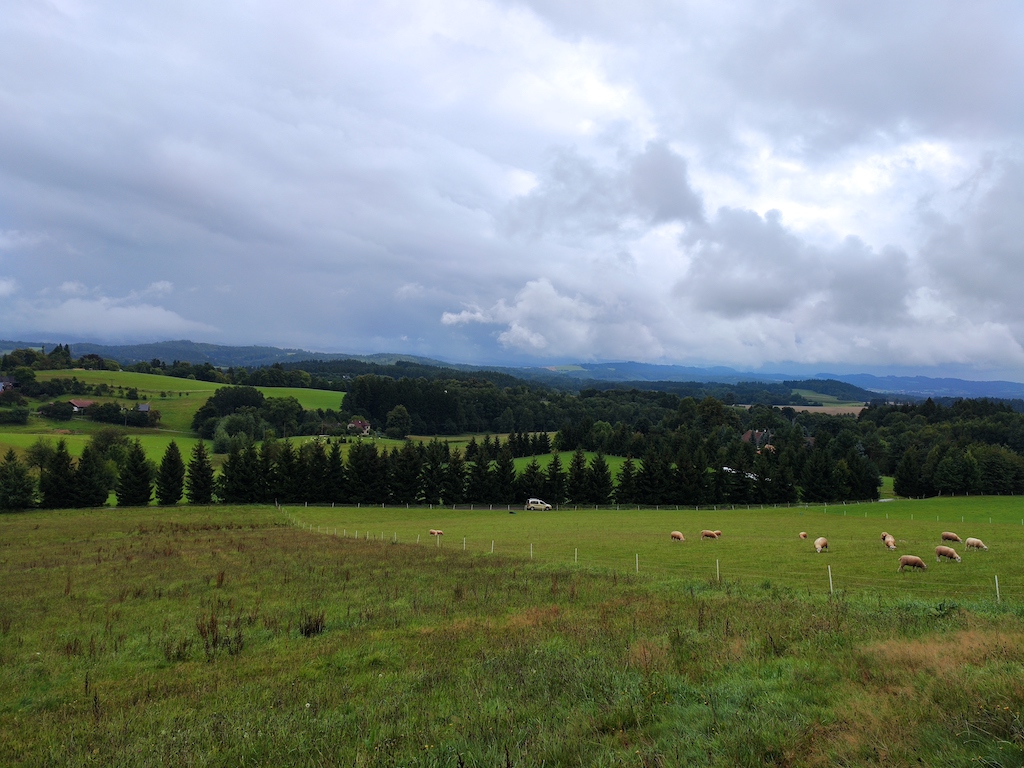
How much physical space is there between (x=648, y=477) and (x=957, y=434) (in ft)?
318

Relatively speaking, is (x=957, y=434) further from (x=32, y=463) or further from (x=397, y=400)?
(x=32, y=463)

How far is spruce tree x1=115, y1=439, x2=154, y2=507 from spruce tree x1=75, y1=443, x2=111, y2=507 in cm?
219

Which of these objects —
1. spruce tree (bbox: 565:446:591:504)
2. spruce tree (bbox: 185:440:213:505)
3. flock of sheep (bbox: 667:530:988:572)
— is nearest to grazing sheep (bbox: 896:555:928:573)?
flock of sheep (bbox: 667:530:988:572)

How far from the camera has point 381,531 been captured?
146ft

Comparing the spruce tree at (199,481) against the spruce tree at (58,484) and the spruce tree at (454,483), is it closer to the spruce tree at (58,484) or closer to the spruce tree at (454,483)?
the spruce tree at (58,484)

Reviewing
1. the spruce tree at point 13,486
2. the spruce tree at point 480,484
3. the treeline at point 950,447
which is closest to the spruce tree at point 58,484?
the spruce tree at point 13,486

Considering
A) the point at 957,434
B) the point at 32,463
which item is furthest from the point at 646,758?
the point at 957,434

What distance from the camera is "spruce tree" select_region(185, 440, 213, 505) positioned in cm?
6756

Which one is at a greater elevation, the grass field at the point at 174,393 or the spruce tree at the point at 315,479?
the grass field at the point at 174,393

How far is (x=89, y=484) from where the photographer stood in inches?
2517

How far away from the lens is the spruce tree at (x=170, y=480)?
66188mm

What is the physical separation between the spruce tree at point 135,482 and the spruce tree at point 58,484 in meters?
4.92

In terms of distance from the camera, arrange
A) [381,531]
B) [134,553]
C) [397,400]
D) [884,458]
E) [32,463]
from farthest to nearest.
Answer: [397,400] < [884,458] < [32,463] < [381,531] < [134,553]

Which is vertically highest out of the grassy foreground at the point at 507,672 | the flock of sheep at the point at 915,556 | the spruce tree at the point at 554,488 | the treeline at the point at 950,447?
the grassy foreground at the point at 507,672
